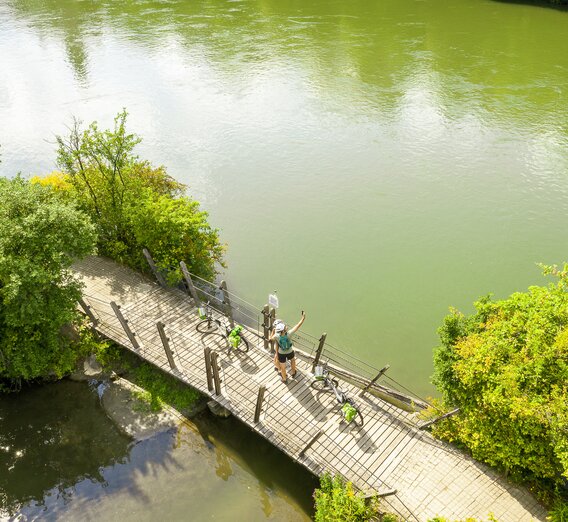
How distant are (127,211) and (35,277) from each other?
5.86 meters

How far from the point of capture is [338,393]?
1476 cm

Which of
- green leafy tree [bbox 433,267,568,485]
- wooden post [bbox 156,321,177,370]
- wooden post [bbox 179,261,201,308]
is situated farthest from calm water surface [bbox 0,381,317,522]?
green leafy tree [bbox 433,267,568,485]

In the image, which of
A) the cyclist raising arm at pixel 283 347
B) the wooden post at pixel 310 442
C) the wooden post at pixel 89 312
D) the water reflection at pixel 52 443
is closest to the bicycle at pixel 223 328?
the cyclist raising arm at pixel 283 347

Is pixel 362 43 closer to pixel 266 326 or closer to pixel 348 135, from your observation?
pixel 348 135

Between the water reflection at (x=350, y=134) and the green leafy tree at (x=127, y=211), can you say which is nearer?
the green leafy tree at (x=127, y=211)

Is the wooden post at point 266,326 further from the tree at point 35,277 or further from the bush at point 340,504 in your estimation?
the tree at point 35,277

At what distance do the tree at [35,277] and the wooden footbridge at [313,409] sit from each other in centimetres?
166

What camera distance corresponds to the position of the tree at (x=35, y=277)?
14109mm

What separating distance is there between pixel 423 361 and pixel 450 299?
387 centimetres

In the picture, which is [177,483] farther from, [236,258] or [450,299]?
[450,299]

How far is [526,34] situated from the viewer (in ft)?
153

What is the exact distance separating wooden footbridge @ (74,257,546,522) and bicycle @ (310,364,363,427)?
0.25 metres

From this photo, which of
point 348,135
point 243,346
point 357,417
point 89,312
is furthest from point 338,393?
point 348,135

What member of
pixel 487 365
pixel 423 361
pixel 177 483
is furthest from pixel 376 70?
pixel 177 483
